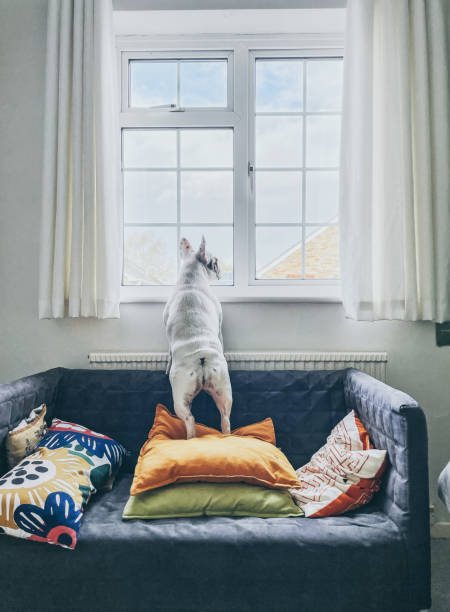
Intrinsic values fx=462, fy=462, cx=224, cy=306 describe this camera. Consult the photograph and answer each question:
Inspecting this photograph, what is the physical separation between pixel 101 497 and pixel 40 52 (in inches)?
86.3

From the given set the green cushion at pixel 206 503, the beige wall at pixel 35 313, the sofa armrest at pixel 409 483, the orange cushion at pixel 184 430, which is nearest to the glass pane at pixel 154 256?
the beige wall at pixel 35 313

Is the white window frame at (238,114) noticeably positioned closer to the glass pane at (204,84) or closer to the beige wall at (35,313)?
the glass pane at (204,84)

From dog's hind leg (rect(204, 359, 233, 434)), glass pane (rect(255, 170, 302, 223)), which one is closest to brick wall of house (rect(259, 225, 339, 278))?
glass pane (rect(255, 170, 302, 223))

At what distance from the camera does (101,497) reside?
175cm

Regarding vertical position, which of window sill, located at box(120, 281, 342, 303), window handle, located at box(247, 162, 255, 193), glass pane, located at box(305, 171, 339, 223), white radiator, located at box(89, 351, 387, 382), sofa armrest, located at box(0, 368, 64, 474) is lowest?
sofa armrest, located at box(0, 368, 64, 474)

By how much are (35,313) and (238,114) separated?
4.99 ft

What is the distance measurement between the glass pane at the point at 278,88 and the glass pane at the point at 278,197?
1.22 feet

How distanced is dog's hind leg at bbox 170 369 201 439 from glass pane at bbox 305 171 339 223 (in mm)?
1162

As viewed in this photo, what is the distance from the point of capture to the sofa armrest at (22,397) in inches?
68.6

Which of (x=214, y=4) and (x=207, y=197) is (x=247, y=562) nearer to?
(x=207, y=197)

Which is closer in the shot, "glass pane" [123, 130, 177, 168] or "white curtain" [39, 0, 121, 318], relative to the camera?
"white curtain" [39, 0, 121, 318]

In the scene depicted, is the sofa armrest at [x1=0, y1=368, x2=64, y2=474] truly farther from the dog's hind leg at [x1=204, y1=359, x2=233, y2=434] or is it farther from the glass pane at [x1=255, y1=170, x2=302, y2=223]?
the glass pane at [x1=255, y1=170, x2=302, y2=223]

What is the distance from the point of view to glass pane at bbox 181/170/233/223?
8.43 ft

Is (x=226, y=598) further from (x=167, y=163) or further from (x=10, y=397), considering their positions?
(x=167, y=163)
